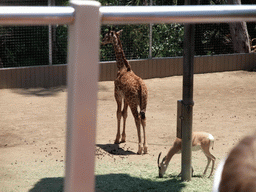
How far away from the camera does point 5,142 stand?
6035mm

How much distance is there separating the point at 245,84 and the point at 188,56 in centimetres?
682

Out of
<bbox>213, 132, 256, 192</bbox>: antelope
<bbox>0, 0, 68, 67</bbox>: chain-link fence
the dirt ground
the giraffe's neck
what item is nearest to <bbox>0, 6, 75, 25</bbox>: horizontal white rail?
<bbox>213, 132, 256, 192</bbox>: antelope

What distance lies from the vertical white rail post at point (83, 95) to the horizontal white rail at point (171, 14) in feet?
0.17

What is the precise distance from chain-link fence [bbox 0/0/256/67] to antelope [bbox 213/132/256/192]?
9414mm

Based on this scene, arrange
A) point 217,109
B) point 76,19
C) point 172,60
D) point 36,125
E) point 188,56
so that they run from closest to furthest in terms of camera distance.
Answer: point 76,19 < point 188,56 < point 36,125 < point 217,109 < point 172,60

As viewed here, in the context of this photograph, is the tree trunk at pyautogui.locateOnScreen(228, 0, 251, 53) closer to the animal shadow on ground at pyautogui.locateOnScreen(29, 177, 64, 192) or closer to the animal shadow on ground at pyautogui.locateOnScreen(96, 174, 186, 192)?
the animal shadow on ground at pyautogui.locateOnScreen(96, 174, 186, 192)

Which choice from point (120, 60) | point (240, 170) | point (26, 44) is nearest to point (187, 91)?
point (120, 60)

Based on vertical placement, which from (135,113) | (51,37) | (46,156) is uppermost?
(51,37)

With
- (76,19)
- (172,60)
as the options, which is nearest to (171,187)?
(76,19)

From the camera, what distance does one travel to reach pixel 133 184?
4422 millimetres

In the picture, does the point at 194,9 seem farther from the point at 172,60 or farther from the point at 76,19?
the point at 172,60

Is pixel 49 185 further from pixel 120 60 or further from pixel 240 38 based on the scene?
pixel 240 38

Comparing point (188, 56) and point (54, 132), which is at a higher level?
point (188, 56)

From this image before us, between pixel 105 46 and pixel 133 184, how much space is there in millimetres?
7002
